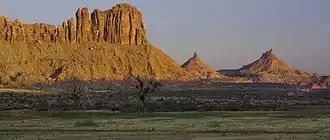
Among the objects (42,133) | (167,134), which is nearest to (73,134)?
(42,133)

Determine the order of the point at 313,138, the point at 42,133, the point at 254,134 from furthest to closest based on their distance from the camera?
1. the point at 42,133
2. the point at 254,134
3. the point at 313,138

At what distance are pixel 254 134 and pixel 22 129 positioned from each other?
19.8 meters

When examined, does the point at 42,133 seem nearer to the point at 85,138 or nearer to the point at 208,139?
the point at 85,138

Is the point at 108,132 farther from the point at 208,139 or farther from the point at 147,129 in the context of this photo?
the point at 208,139

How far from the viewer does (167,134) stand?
4391 cm

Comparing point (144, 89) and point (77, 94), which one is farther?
point (77, 94)

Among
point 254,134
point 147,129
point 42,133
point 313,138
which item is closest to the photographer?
point 313,138

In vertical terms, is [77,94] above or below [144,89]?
below

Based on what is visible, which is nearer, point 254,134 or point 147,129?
point 254,134

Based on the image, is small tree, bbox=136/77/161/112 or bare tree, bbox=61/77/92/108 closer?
small tree, bbox=136/77/161/112

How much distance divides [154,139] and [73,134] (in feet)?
25.8

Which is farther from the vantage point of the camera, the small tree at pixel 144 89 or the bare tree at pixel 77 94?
the bare tree at pixel 77 94

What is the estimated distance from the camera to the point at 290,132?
4506 cm

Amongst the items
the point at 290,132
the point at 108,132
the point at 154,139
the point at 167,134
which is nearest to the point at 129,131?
the point at 108,132
